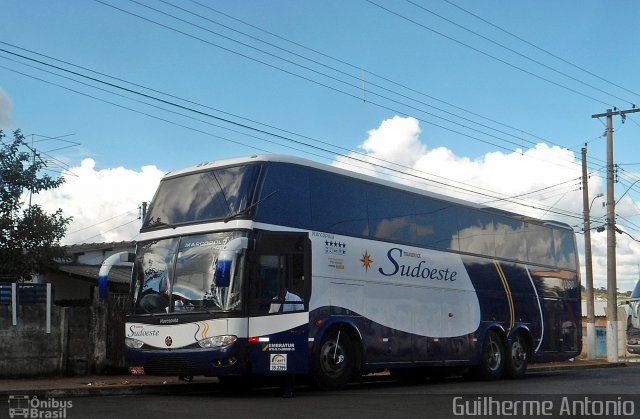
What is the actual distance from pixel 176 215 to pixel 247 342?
2.76 metres

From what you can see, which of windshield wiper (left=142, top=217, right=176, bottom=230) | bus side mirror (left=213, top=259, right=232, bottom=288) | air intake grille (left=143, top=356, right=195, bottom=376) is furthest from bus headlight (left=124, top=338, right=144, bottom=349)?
bus side mirror (left=213, top=259, right=232, bottom=288)

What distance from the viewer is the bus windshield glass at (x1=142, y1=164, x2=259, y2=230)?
45.1 feet

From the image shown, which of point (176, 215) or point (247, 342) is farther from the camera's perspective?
point (176, 215)

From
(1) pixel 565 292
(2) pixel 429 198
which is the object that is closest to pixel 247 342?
(2) pixel 429 198

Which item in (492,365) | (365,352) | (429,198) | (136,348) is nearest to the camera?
(136,348)

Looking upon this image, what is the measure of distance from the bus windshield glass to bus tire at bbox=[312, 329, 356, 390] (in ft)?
9.80

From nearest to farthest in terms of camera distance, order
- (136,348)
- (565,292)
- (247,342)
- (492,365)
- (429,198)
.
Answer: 1. (247,342)
2. (136,348)
3. (429,198)
4. (492,365)
5. (565,292)

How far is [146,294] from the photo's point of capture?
1417cm

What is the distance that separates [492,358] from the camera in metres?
19.7

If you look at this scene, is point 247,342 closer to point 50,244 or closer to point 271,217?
point 271,217

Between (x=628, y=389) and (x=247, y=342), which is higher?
(x=247, y=342)

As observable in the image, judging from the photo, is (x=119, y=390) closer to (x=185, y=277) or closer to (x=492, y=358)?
(x=185, y=277)

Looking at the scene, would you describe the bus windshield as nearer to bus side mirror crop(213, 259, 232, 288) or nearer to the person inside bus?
bus side mirror crop(213, 259, 232, 288)
